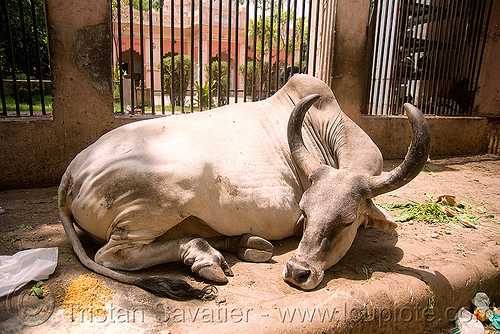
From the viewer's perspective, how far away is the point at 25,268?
7.43 feet

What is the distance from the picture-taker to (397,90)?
720 cm

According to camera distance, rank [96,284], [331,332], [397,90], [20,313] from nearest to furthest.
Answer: [20,313]
[331,332]
[96,284]
[397,90]

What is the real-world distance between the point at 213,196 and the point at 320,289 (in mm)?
927

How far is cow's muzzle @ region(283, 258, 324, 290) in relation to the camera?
2312mm

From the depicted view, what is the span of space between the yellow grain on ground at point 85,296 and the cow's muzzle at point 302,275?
1057 mm

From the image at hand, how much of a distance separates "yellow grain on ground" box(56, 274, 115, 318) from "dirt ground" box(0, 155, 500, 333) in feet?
0.12

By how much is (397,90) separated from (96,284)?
6577 millimetres

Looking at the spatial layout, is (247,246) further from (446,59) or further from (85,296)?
(446,59)

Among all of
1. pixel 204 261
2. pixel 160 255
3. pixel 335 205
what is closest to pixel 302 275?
pixel 335 205

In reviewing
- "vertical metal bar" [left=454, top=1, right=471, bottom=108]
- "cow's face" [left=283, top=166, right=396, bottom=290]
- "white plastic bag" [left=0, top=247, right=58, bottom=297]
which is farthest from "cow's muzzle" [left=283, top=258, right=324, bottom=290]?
"vertical metal bar" [left=454, top=1, right=471, bottom=108]

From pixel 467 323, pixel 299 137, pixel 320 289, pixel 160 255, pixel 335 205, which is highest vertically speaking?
pixel 299 137

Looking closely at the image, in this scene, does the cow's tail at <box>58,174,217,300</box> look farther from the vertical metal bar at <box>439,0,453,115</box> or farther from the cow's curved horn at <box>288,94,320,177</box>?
the vertical metal bar at <box>439,0,453,115</box>

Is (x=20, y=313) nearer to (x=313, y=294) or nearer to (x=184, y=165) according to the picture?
(x=184, y=165)

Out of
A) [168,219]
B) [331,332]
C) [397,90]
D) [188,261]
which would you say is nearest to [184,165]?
[168,219]
